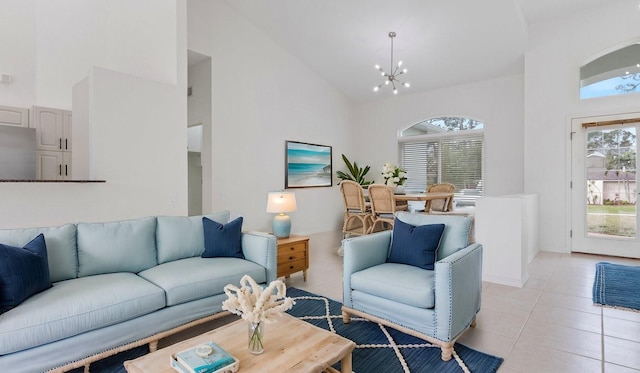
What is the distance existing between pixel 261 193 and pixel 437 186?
3.29 metres

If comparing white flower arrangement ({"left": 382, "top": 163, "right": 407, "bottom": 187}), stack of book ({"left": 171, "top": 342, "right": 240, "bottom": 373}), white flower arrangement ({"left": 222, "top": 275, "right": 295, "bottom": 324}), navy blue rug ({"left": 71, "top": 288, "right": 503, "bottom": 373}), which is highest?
white flower arrangement ({"left": 382, "top": 163, "right": 407, "bottom": 187})

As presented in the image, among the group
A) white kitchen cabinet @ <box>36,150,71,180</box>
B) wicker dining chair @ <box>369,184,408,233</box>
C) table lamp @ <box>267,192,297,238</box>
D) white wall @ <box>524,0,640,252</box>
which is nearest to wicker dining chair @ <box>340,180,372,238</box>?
wicker dining chair @ <box>369,184,408,233</box>

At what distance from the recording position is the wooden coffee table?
1506 mm

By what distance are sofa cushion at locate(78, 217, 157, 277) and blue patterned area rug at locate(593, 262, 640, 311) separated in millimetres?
4212

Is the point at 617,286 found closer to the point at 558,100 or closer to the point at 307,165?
the point at 558,100

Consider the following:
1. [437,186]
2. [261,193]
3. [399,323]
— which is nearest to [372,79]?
[437,186]

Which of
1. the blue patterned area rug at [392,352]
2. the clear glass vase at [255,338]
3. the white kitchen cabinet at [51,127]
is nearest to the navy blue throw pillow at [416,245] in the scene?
the blue patterned area rug at [392,352]

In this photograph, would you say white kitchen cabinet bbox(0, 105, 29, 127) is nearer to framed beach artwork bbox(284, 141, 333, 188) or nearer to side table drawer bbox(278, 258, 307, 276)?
framed beach artwork bbox(284, 141, 333, 188)

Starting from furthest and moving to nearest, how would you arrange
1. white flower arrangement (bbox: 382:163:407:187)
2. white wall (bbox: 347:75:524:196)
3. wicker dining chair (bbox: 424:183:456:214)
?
white wall (bbox: 347:75:524:196) < wicker dining chair (bbox: 424:183:456:214) < white flower arrangement (bbox: 382:163:407:187)

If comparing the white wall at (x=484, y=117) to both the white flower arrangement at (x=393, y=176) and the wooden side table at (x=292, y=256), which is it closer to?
the white flower arrangement at (x=393, y=176)

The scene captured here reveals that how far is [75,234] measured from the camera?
2.56m

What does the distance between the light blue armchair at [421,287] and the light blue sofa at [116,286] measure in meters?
0.80

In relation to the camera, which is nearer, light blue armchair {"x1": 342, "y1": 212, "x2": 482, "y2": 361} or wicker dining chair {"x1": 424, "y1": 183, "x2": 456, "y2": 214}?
light blue armchair {"x1": 342, "y1": 212, "x2": 482, "y2": 361}

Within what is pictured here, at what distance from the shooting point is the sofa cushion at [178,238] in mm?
2930
